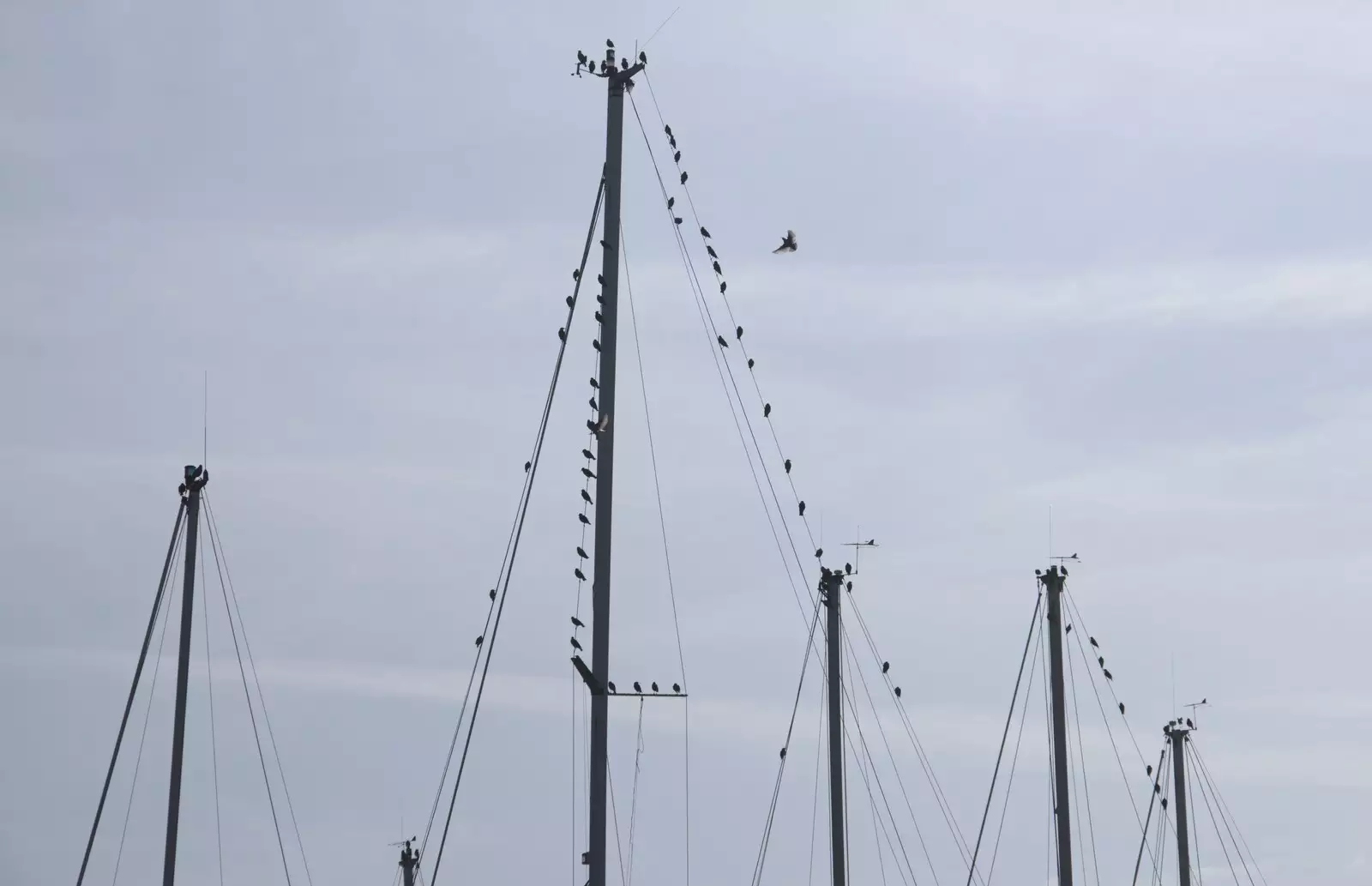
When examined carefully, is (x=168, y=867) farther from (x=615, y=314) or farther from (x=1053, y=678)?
(x=1053, y=678)

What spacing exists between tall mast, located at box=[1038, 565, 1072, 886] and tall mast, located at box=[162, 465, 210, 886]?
81.8 ft

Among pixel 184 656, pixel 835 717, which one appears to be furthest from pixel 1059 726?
pixel 184 656

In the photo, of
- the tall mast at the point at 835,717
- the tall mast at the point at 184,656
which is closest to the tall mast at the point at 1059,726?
the tall mast at the point at 835,717

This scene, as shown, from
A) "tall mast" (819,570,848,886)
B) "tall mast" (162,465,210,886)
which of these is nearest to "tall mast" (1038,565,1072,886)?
"tall mast" (819,570,848,886)

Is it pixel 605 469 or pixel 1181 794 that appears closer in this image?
pixel 605 469

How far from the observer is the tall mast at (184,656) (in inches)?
2143

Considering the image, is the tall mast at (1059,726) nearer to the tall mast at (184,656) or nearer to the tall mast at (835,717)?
the tall mast at (835,717)

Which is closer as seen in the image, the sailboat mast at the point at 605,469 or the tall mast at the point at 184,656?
the sailboat mast at the point at 605,469

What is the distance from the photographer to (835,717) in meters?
64.0

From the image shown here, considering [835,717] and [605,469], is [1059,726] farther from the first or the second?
[605,469]

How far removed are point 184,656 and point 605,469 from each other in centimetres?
1925

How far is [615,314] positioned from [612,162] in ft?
11.7

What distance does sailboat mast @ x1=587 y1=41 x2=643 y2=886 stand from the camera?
40.1 metres

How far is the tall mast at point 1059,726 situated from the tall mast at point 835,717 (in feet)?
20.7
